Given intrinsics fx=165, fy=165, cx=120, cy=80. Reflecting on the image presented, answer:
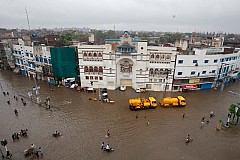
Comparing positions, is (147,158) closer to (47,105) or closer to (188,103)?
(188,103)

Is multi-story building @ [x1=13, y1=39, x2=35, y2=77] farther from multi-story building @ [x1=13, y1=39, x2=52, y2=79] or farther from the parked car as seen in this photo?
the parked car

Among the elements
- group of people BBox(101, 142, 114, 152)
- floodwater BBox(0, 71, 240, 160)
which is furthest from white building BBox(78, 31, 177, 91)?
group of people BBox(101, 142, 114, 152)

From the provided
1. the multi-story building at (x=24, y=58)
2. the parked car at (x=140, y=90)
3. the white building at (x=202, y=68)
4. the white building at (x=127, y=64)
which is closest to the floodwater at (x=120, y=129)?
the parked car at (x=140, y=90)

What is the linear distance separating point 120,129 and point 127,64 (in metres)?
20.3

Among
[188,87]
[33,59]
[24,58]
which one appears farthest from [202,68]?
[24,58]

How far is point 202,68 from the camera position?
4291 centimetres

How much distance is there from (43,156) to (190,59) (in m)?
37.4

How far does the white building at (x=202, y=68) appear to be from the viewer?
41.8 metres

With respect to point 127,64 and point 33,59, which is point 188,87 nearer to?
point 127,64

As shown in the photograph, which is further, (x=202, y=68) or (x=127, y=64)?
(x=127, y=64)

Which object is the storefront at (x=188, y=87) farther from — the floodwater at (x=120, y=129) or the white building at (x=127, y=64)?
the white building at (x=127, y=64)

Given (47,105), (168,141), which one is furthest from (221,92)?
(47,105)

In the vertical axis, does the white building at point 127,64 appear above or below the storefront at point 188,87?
above

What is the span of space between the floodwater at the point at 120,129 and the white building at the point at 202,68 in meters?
3.66
